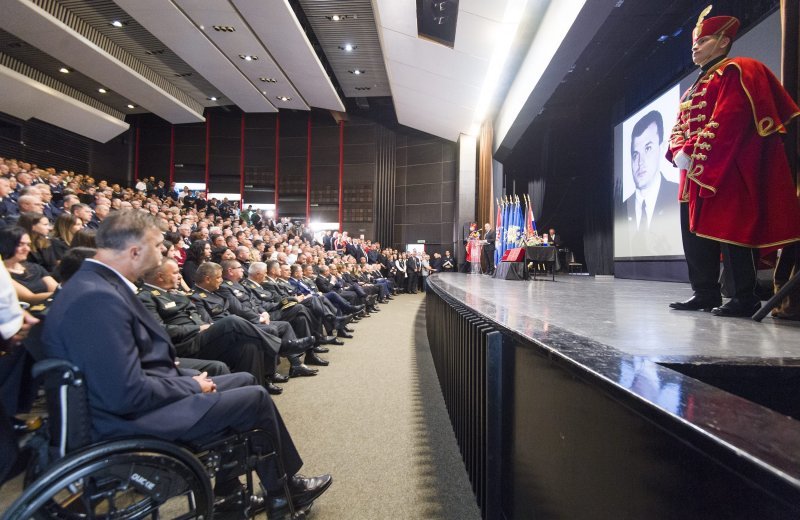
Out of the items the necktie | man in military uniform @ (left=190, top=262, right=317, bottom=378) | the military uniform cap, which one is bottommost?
man in military uniform @ (left=190, top=262, right=317, bottom=378)

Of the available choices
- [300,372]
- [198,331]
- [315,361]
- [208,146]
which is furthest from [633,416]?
[208,146]

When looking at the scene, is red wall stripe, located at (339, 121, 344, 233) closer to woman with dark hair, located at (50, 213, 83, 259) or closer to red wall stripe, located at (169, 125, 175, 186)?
red wall stripe, located at (169, 125, 175, 186)

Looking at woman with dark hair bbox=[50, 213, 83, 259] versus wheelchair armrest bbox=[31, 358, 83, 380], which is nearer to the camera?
wheelchair armrest bbox=[31, 358, 83, 380]

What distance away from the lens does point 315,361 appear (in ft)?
11.8

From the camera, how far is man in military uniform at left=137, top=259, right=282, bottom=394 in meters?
2.34

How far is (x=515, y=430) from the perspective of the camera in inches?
44.7

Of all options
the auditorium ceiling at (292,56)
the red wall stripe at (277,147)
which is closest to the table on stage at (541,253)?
the auditorium ceiling at (292,56)

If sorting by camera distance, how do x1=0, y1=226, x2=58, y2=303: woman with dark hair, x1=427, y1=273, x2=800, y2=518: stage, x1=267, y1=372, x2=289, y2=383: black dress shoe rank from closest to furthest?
x1=427, y1=273, x2=800, y2=518: stage
x1=0, y1=226, x2=58, y2=303: woman with dark hair
x1=267, y1=372, x2=289, y2=383: black dress shoe

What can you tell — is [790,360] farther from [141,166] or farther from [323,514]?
[141,166]

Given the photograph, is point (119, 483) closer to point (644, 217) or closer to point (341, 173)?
point (644, 217)

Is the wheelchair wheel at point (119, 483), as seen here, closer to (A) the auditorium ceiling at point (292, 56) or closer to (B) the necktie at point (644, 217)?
(A) the auditorium ceiling at point (292, 56)

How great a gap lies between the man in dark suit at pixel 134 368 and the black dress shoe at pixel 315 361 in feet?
7.14

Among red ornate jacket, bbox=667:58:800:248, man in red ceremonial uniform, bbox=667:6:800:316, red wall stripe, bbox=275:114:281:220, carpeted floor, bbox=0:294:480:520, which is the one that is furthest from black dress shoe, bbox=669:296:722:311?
red wall stripe, bbox=275:114:281:220

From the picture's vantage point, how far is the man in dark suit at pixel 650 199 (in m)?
5.09
